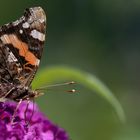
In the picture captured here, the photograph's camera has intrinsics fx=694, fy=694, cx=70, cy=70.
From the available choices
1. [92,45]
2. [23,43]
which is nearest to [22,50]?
[23,43]

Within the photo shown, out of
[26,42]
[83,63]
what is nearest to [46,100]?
[83,63]

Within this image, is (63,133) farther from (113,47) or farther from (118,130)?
(113,47)

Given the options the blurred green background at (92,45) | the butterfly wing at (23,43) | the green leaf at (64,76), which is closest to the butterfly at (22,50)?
the butterfly wing at (23,43)

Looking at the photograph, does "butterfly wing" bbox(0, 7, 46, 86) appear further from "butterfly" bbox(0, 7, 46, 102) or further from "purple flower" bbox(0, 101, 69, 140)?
"purple flower" bbox(0, 101, 69, 140)

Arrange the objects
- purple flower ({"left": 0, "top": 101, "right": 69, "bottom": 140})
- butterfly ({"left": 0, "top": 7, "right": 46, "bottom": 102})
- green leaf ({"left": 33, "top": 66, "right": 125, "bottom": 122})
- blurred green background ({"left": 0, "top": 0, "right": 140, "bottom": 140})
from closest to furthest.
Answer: purple flower ({"left": 0, "top": 101, "right": 69, "bottom": 140}) < butterfly ({"left": 0, "top": 7, "right": 46, "bottom": 102}) < green leaf ({"left": 33, "top": 66, "right": 125, "bottom": 122}) < blurred green background ({"left": 0, "top": 0, "right": 140, "bottom": 140})

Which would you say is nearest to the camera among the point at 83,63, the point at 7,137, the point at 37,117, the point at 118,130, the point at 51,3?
the point at 7,137

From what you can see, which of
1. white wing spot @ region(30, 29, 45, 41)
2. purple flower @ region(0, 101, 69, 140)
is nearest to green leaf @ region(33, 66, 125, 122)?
purple flower @ region(0, 101, 69, 140)
